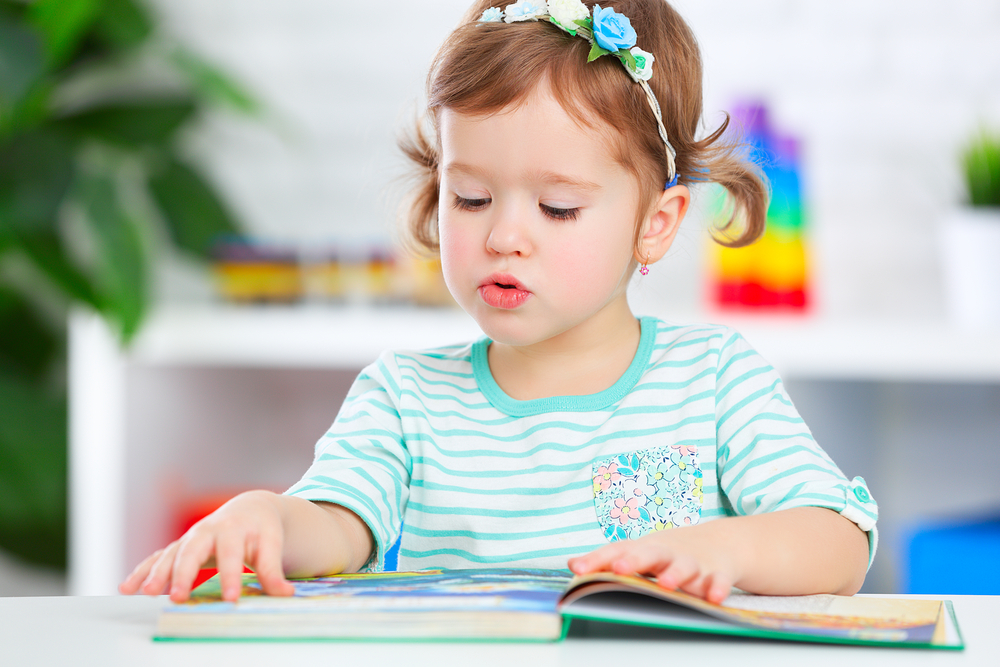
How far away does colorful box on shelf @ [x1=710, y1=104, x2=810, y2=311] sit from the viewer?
176 cm

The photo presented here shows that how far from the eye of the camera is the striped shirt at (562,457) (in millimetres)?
774

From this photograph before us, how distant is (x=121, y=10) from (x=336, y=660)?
1.87 meters

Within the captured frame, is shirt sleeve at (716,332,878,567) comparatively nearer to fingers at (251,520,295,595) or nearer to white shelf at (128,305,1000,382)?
fingers at (251,520,295,595)

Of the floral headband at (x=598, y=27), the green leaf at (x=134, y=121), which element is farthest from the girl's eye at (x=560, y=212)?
the green leaf at (x=134, y=121)

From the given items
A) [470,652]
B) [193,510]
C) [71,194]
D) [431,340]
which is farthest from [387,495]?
[71,194]

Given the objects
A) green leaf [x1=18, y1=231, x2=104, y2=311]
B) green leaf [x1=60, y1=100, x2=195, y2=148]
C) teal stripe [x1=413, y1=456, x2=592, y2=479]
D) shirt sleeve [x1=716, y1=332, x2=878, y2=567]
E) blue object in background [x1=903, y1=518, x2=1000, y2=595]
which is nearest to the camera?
shirt sleeve [x1=716, y1=332, x2=878, y2=567]

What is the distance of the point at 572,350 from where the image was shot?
2.77ft

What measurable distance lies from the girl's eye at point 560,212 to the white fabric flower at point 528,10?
0.52 feet

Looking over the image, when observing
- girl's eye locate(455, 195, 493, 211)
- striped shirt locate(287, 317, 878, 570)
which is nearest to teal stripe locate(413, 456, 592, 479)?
striped shirt locate(287, 317, 878, 570)

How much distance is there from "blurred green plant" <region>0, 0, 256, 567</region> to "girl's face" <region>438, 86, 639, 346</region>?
3.62ft

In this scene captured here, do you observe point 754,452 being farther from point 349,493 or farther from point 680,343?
point 349,493

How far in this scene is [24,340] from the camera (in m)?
2.21

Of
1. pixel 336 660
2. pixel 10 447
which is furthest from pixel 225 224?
pixel 336 660

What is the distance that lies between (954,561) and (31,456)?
160 centimetres
